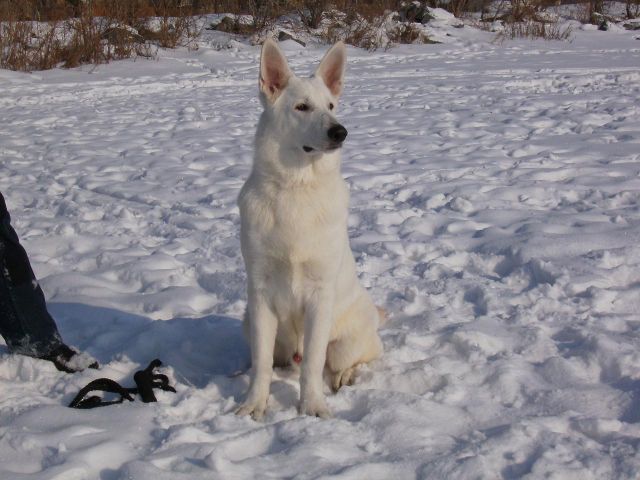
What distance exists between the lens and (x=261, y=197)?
8.75 ft

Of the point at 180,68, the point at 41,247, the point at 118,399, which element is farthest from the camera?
the point at 180,68

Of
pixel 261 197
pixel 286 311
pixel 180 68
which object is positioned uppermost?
pixel 180 68

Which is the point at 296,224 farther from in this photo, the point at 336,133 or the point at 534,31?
the point at 534,31

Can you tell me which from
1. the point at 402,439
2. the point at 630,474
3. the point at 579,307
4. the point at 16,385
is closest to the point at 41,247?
the point at 16,385

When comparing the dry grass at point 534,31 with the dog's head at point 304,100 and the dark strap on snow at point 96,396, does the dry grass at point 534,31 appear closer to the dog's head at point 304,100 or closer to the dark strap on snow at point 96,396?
the dog's head at point 304,100

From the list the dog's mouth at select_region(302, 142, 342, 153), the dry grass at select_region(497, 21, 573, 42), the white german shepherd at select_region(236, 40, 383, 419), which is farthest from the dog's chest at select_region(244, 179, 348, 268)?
the dry grass at select_region(497, 21, 573, 42)

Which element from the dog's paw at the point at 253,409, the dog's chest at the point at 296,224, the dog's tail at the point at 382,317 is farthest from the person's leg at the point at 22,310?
the dog's tail at the point at 382,317

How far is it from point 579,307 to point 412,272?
3.34 ft

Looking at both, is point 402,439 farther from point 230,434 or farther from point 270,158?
point 270,158

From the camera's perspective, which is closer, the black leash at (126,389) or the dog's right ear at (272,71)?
the black leash at (126,389)

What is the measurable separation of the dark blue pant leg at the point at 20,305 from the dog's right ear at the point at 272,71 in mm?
1208

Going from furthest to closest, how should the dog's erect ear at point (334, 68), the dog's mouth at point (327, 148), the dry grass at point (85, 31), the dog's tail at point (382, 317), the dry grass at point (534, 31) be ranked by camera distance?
the dry grass at point (534, 31), the dry grass at point (85, 31), the dog's tail at point (382, 317), the dog's erect ear at point (334, 68), the dog's mouth at point (327, 148)

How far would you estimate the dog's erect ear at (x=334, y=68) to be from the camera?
2.99 m

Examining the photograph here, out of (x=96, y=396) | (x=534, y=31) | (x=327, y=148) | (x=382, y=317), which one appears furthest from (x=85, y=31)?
(x=96, y=396)
